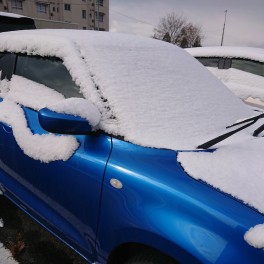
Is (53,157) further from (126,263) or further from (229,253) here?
(229,253)

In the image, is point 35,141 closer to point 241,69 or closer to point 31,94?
point 31,94

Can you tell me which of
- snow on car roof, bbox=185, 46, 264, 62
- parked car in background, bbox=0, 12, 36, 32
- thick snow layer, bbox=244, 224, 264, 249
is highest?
parked car in background, bbox=0, 12, 36, 32

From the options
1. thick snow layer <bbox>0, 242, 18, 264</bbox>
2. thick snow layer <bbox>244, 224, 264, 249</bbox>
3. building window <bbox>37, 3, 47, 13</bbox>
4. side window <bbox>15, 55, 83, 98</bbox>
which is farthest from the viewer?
building window <bbox>37, 3, 47, 13</bbox>

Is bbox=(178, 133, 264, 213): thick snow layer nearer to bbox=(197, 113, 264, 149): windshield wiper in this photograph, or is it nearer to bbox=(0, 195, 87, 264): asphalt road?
bbox=(197, 113, 264, 149): windshield wiper

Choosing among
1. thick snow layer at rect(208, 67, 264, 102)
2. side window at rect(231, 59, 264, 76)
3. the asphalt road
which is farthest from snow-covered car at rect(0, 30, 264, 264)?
side window at rect(231, 59, 264, 76)

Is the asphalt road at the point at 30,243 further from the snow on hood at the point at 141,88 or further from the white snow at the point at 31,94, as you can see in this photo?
the snow on hood at the point at 141,88

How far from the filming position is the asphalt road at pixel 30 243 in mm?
2182

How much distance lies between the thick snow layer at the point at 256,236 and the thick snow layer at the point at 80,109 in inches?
34.2

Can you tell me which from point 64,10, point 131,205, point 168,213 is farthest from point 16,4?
point 168,213

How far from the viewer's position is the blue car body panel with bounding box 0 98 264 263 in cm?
113

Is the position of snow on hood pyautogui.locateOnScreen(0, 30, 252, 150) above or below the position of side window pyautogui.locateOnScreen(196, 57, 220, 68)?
above

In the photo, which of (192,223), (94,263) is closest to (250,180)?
(192,223)

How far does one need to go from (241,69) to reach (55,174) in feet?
13.9

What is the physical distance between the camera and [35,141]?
1.83m
